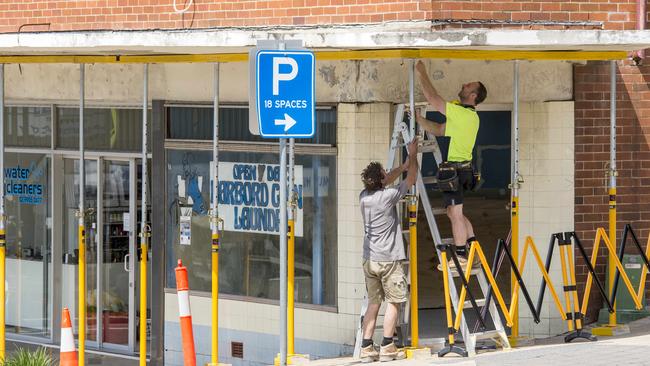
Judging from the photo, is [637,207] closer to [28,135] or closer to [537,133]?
[537,133]

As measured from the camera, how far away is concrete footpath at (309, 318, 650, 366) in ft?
37.2

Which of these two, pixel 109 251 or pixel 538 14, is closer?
pixel 538 14

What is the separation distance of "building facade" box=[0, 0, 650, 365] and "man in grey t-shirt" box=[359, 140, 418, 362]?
1.04m

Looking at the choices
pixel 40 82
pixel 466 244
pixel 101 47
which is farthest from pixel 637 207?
pixel 40 82

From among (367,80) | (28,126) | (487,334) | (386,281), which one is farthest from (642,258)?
(28,126)

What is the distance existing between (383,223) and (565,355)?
1890mm

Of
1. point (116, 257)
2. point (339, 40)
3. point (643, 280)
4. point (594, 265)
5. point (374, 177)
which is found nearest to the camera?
point (339, 40)

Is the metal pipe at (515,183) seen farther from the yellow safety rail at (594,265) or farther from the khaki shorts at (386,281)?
the khaki shorts at (386,281)

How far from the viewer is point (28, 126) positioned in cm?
1642

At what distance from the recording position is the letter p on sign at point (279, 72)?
10609 mm

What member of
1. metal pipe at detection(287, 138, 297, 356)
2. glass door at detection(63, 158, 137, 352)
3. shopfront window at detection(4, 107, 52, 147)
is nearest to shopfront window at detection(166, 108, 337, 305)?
metal pipe at detection(287, 138, 297, 356)

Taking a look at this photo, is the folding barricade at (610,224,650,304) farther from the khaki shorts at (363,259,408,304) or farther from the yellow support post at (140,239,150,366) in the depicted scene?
the yellow support post at (140,239,150,366)

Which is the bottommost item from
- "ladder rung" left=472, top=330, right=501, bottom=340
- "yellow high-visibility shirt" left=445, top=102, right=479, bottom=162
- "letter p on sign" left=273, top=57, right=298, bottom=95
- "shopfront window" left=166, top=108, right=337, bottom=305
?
"ladder rung" left=472, top=330, right=501, bottom=340

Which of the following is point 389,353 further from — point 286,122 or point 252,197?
Answer: point 252,197
